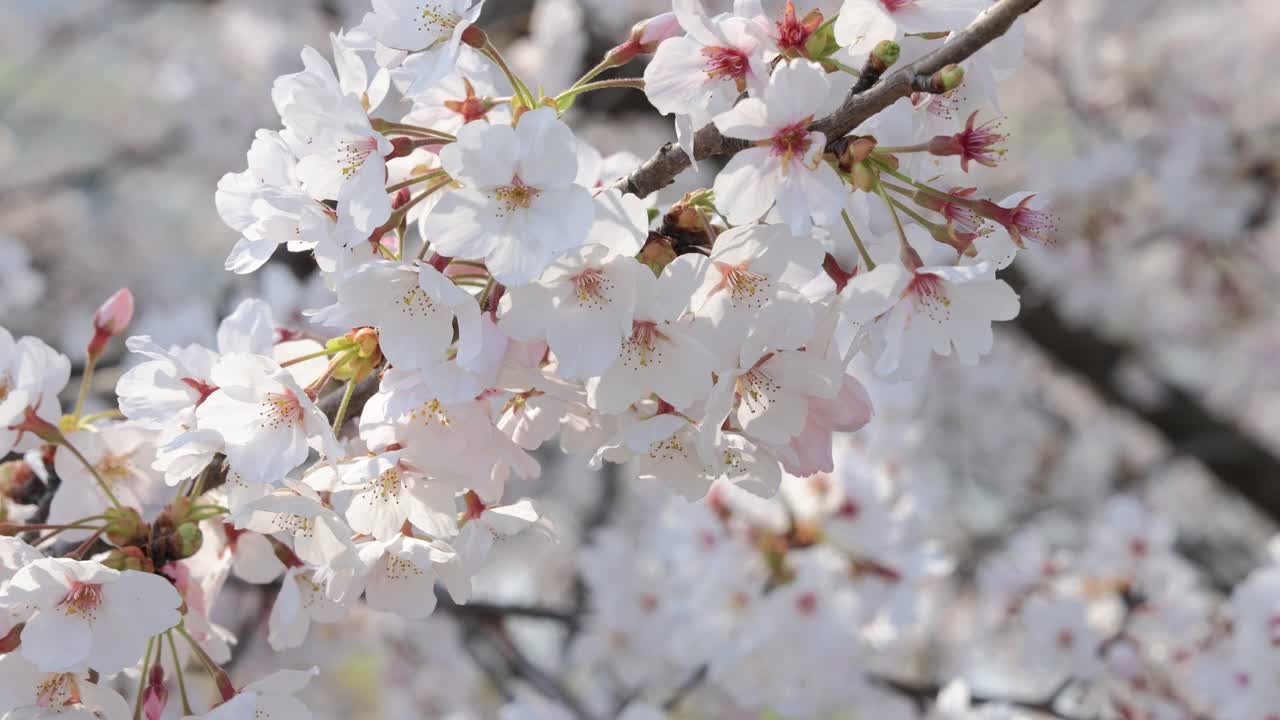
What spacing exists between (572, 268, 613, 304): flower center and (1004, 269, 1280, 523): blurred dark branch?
358cm

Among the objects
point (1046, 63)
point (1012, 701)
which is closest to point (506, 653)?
point (1012, 701)

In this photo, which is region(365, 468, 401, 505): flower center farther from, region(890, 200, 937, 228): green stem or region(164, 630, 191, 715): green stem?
region(890, 200, 937, 228): green stem

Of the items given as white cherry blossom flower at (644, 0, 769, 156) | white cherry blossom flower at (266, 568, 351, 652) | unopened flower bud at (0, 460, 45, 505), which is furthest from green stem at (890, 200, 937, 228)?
unopened flower bud at (0, 460, 45, 505)

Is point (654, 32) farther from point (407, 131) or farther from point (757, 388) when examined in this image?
point (757, 388)

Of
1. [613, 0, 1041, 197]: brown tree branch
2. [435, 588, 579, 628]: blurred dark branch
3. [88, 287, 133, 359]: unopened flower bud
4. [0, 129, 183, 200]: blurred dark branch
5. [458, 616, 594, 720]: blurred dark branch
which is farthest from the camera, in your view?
[0, 129, 183, 200]: blurred dark branch

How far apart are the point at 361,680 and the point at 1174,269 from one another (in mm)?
8262

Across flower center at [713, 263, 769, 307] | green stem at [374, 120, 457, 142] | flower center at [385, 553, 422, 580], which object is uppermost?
green stem at [374, 120, 457, 142]

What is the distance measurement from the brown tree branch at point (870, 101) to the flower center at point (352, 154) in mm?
268

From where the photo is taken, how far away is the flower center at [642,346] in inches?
40.6

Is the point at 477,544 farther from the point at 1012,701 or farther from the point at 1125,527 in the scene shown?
the point at 1125,527

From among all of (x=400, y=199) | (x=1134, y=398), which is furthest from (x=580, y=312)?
(x=1134, y=398)

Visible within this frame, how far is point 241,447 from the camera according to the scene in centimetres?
103

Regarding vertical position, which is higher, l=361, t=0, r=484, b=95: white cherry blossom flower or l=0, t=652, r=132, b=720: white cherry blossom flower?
l=361, t=0, r=484, b=95: white cherry blossom flower

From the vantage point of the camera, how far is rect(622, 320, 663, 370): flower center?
1.03m
